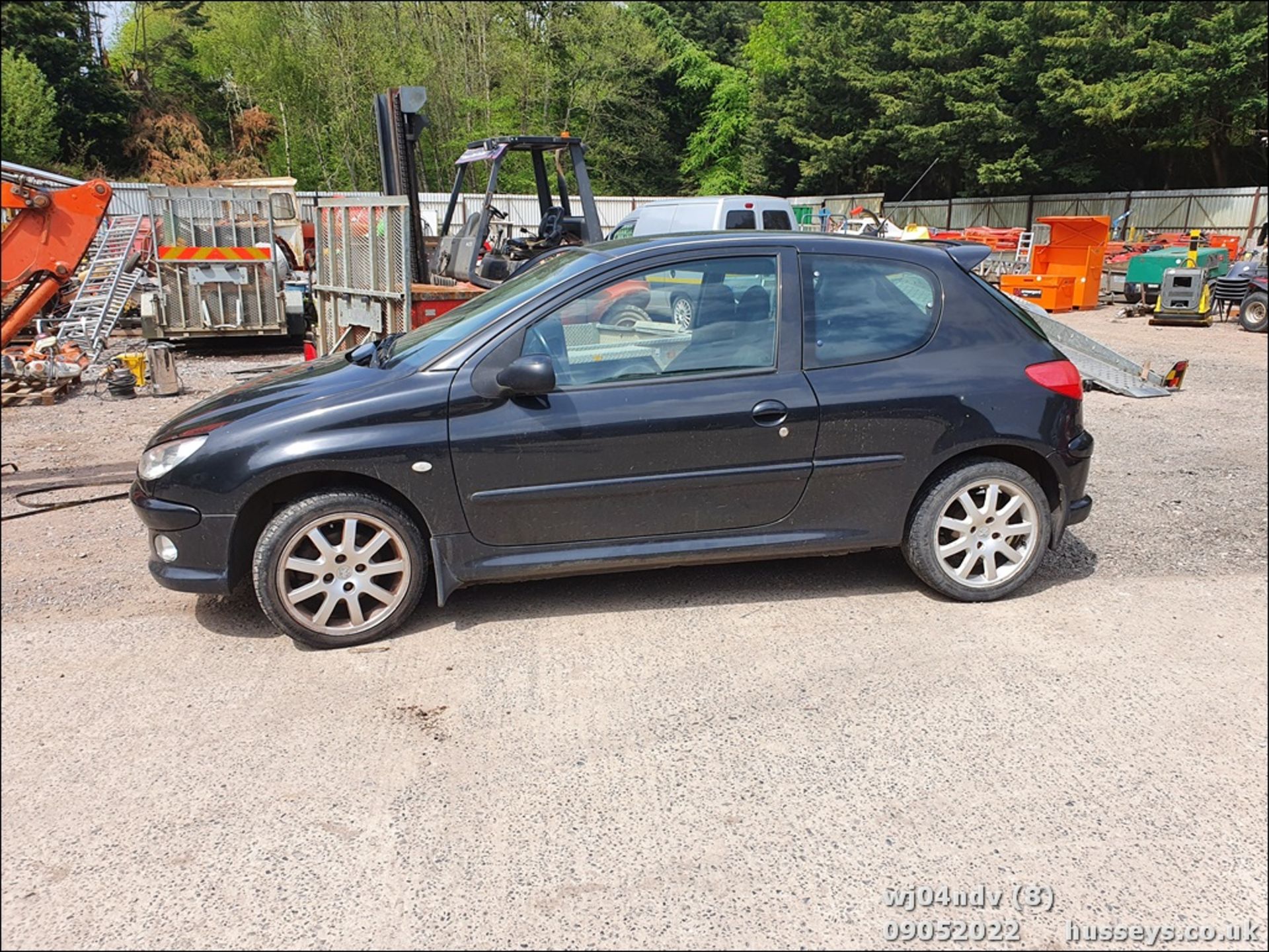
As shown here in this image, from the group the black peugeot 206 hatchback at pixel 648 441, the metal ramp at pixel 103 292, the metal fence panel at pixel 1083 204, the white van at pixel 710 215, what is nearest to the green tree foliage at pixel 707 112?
the metal fence panel at pixel 1083 204

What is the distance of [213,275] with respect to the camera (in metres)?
12.4

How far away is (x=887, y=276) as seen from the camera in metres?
4.29

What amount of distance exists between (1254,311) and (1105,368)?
6558 mm

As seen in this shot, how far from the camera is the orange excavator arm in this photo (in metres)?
9.66

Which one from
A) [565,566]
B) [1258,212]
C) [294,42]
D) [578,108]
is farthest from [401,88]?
[578,108]

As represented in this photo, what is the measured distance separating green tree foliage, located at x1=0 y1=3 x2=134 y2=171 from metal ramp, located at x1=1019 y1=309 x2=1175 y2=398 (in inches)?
329

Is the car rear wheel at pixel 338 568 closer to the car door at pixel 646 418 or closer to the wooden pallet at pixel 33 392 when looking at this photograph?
the car door at pixel 646 418

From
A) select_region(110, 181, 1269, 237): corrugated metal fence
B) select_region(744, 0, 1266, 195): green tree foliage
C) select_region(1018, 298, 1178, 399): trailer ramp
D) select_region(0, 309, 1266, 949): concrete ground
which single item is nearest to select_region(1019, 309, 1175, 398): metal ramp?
select_region(1018, 298, 1178, 399): trailer ramp

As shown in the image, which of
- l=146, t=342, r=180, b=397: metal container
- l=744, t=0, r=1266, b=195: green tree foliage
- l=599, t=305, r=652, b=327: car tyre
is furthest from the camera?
l=744, t=0, r=1266, b=195: green tree foliage

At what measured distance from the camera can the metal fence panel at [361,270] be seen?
825cm

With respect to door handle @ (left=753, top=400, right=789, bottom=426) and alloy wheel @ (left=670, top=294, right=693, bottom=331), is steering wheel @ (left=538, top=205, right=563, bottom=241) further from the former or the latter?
door handle @ (left=753, top=400, right=789, bottom=426)

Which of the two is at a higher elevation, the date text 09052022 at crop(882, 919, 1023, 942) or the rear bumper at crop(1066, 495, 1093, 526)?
the rear bumper at crop(1066, 495, 1093, 526)

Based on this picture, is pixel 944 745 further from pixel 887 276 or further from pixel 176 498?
pixel 176 498

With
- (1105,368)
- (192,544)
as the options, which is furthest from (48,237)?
(1105,368)
